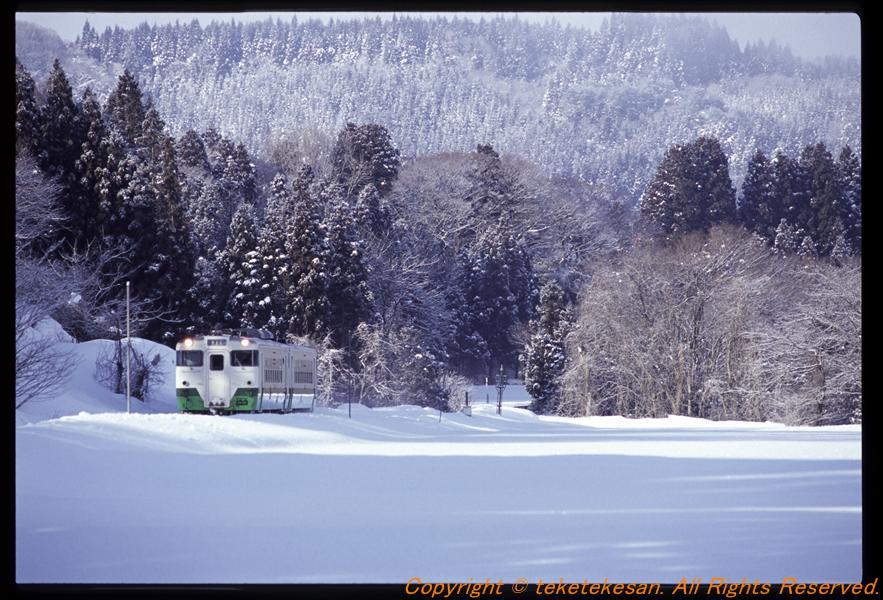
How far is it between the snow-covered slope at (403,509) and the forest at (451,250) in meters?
11.2

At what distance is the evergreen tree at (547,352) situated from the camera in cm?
6081

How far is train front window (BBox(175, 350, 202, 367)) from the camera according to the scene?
31328 millimetres

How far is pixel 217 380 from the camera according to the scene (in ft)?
102

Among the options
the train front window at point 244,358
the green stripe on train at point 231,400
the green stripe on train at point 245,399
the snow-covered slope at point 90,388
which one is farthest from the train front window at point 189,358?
the snow-covered slope at point 90,388

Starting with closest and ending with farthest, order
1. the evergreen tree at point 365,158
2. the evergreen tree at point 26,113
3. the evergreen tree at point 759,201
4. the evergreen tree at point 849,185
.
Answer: the evergreen tree at point 26,113 → the evergreen tree at point 849,185 → the evergreen tree at point 365,158 → the evergreen tree at point 759,201

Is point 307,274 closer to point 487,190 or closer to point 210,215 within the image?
point 210,215

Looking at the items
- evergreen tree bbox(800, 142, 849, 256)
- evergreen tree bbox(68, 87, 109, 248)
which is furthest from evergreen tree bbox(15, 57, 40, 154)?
evergreen tree bbox(800, 142, 849, 256)

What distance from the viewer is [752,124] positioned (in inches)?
2729

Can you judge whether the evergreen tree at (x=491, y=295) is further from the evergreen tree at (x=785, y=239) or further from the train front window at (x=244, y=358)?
the train front window at (x=244, y=358)

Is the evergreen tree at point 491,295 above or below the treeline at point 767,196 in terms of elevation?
below

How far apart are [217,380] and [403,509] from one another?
18.9m

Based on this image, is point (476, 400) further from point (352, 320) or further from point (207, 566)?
point (207, 566)

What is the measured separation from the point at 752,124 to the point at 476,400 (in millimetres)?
22317
